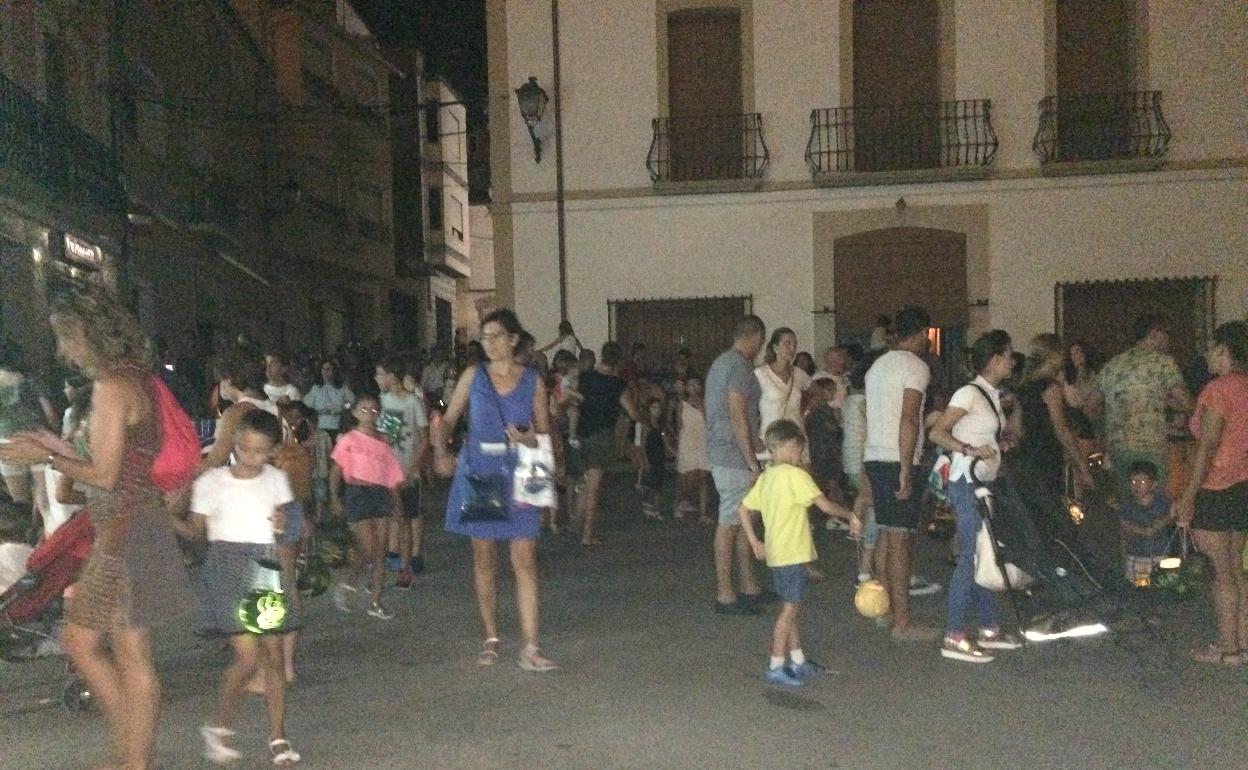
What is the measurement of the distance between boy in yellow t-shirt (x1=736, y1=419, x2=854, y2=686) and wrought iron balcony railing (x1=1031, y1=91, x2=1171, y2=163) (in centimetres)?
1216

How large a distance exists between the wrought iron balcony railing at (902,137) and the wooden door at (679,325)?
90.8 inches

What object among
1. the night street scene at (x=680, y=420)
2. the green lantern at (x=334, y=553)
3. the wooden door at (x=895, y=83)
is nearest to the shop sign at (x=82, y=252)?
the night street scene at (x=680, y=420)

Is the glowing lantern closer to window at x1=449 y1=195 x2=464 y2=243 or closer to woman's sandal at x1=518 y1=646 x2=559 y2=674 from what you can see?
woman's sandal at x1=518 y1=646 x2=559 y2=674

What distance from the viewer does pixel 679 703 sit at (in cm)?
633

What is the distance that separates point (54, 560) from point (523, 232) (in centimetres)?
1285

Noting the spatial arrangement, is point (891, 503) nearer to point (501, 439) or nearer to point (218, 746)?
point (501, 439)

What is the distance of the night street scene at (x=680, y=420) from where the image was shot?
560cm

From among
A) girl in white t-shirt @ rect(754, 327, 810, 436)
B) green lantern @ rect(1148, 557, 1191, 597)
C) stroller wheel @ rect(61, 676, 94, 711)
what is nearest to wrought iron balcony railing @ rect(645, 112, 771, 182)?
girl in white t-shirt @ rect(754, 327, 810, 436)

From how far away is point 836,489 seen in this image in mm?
12062

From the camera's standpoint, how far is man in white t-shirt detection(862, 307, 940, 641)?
24.3ft

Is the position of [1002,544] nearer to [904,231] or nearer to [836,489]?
[836,489]

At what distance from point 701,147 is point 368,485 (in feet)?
35.8

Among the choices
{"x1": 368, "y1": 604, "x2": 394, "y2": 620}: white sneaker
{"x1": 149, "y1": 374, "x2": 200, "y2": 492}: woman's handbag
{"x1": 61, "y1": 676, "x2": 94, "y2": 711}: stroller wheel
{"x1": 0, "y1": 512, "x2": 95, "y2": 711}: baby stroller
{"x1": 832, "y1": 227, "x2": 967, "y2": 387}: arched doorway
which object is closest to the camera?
{"x1": 149, "y1": 374, "x2": 200, "y2": 492}: woman's handbag

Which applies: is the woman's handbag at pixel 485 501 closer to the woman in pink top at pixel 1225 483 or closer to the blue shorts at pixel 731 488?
the blue shorts at pixel 731 488
